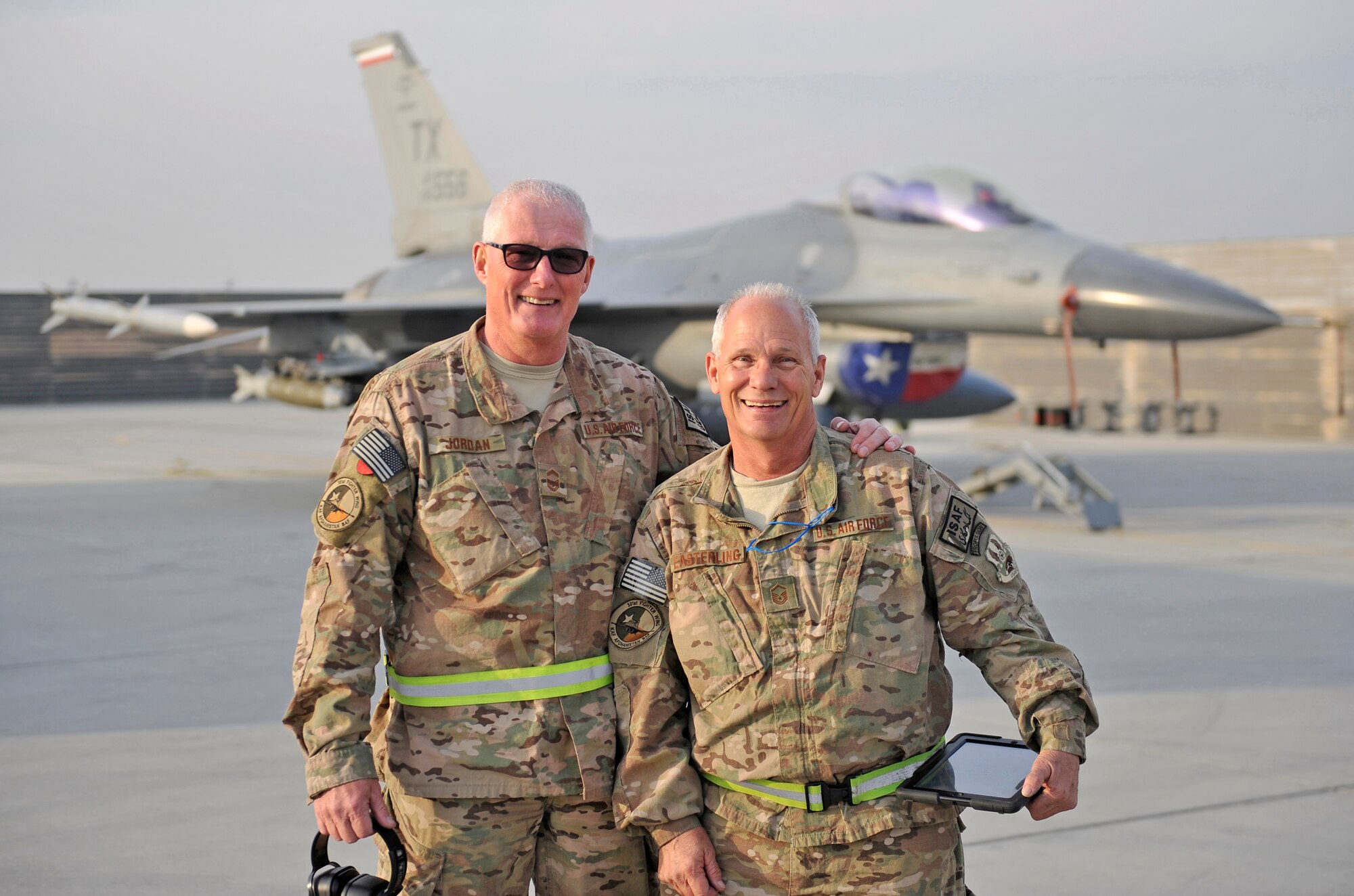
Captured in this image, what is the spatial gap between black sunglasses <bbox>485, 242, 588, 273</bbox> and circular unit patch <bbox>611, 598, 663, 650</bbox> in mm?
680

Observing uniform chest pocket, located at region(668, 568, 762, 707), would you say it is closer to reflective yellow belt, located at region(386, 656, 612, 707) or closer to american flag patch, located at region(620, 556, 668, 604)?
american flag patch, located at region(620, 556, 668, 604)

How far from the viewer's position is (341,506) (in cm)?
272

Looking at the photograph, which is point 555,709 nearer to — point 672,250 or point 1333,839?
point 1333,839

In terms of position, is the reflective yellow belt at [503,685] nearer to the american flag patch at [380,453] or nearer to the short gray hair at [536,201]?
the american flag patch at [380,453]

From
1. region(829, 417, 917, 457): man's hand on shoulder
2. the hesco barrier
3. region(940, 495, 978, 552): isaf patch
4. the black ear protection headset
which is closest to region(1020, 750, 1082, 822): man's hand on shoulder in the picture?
region(940, 495, 978, 552): isaf patch

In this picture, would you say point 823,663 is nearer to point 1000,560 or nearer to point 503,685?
point 1000,560

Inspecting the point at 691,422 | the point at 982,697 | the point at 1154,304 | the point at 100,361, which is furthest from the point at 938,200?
the point at 100,361

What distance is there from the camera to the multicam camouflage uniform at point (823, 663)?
8.48ft

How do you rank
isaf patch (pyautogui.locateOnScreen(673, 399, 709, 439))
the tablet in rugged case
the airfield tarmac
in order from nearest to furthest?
the tablet in rugged case < isaf patch (pyautogui.locateOnScreen(673, 399, 709, 439)) < the airfield tarmac

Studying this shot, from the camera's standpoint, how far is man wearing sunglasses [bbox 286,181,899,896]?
273cm

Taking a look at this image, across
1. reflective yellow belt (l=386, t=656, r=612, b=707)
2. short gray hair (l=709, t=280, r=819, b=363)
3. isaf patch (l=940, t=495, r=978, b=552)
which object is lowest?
reflective yellow belt (l=386, t=656, r=612, b=707)

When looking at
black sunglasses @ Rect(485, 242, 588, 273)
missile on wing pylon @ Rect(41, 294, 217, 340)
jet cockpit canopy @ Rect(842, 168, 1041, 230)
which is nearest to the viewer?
black sunglasses @ Rect(485, 242, 588, 273)

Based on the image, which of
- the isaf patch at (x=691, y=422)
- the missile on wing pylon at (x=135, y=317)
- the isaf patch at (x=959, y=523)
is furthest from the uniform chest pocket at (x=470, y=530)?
the missile on wing pylon at (x=135, y=317)

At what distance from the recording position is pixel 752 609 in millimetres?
2670
